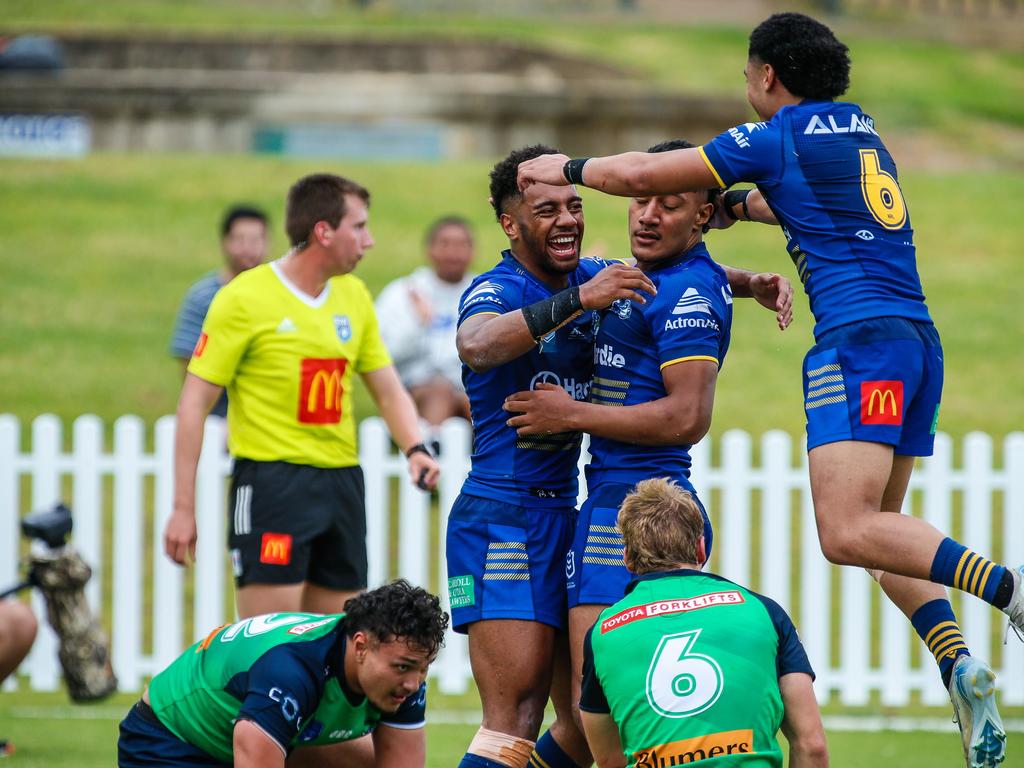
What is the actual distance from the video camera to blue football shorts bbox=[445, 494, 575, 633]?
251cm

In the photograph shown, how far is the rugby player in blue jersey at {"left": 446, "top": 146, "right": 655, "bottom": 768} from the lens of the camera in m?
4.80

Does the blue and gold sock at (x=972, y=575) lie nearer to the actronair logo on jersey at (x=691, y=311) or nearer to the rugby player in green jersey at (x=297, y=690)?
the actronair logo on jersey at (x=691, y=311)

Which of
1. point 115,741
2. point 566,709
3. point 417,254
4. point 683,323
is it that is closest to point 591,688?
point 566,709

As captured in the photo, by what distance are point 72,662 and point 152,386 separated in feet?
19.7

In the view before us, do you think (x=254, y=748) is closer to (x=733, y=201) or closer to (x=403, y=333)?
(x=733, y=201)

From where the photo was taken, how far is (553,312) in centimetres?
471

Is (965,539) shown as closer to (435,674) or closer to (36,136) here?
(435,674)

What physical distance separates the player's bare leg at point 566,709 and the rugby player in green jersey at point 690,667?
64 cm

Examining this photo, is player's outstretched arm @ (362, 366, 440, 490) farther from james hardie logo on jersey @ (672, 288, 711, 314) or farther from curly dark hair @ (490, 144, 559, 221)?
james hardie logo on jersey @ (672, 288, 711, 314)

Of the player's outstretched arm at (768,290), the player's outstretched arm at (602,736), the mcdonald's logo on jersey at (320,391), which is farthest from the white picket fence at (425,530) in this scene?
the player's outstretched arm at (602,736)

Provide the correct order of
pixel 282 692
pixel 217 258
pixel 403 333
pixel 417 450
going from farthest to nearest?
pixel 217 258 < pixel 403 333 < pixel 417 450 < pixel 282 692

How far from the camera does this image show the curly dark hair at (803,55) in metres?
4.89

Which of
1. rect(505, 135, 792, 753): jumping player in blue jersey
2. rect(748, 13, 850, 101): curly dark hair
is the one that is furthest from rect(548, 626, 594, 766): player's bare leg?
rect(748, 13, 850, 101): curly dark hair

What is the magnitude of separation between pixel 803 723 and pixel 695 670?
14.9 inches
